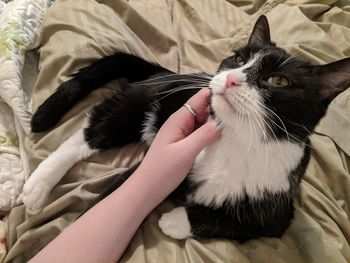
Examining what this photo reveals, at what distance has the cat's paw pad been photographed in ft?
3.21

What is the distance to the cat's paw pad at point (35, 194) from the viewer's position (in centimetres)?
98

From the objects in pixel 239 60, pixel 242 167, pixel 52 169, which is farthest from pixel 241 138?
pixel 52 169

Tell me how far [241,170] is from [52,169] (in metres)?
0.52

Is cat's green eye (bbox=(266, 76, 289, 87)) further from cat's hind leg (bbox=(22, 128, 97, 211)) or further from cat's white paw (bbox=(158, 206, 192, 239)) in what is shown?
cat's hind leg (bbox=(22, 128, 97, 211))

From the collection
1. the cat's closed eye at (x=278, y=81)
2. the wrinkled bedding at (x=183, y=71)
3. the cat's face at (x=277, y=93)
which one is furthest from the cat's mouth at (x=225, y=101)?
the wrinkled bedding at (x=183, y=71)

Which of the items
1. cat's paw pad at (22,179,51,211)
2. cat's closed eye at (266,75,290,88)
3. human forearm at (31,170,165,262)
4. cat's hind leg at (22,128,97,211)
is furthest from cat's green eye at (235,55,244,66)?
cat's paw pad at (22,179,51,211)

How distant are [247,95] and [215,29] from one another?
818 millimetres

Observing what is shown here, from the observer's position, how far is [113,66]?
1.16 m

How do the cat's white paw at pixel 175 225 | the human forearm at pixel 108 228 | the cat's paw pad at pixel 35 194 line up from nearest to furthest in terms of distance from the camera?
the human forearm at pixel 108 228 < the cat's white paw at pixel 175 225 < the cat's paw pad at pixel 35 194

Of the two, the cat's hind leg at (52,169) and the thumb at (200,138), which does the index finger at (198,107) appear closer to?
the thumb at (200,138)

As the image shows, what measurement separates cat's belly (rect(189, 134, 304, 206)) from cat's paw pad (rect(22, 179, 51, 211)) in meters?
0.40

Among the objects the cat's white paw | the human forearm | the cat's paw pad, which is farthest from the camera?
the cat's paw pad

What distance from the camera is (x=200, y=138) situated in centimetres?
84

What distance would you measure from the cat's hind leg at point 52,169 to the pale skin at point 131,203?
209 millimetres
